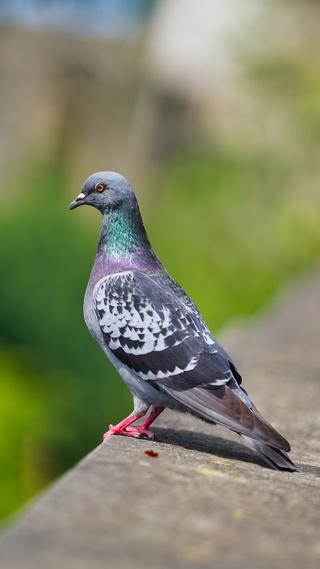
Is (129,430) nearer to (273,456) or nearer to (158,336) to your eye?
(158,336)

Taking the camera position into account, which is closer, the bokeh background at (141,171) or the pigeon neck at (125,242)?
the pigeon neck at (125,242)

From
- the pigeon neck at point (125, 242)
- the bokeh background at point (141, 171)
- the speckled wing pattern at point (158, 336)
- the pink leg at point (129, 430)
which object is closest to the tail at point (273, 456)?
the speckled wing pattern at point (158, 336)

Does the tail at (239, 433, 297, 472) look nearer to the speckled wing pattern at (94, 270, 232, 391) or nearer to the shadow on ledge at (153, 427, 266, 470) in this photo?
the shadow on ledge at (153, 427, 266, 470)

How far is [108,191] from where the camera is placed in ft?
14.1

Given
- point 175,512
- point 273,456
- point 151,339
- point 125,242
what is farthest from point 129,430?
point 175,512

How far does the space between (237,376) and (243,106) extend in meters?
14.0

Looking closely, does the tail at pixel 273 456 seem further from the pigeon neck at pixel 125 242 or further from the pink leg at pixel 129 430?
the pigeon neck at pixel 125 242

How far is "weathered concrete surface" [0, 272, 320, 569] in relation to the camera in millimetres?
2430

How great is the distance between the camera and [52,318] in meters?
11.1

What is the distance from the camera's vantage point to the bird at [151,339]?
3.80 meters

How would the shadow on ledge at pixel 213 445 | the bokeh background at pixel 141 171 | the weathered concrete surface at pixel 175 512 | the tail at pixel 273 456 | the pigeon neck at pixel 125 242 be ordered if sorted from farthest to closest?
the bokeh background at pixel 141 171, the pigeon neck at pixel 125 242, the shadow on ledge at pixel 213 445, the tail at pixel 273 456, the weathered concrete surface at pixel 175 512

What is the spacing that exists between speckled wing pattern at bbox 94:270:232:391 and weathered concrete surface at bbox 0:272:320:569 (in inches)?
11.4

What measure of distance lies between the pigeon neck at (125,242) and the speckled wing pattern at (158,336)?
13 centimetres

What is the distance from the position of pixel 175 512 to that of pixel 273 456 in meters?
0.97
